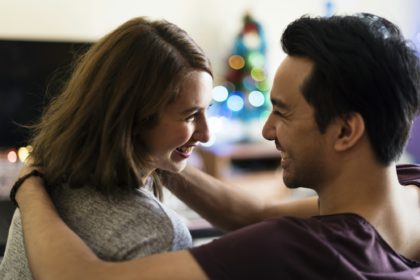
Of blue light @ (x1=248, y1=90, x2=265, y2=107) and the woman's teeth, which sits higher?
the woman's teeth

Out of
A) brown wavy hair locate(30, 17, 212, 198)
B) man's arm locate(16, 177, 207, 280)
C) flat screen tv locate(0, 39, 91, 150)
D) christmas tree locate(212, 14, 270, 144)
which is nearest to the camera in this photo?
man's arm locate(16, 177, 207, 280)

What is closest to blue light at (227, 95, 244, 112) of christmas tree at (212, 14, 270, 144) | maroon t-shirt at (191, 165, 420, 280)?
christmas tree at (212, 14, 270, 144)

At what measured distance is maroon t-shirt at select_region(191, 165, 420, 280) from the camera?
2.70ft

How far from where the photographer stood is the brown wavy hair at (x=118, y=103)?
0.95m

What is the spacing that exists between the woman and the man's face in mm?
163

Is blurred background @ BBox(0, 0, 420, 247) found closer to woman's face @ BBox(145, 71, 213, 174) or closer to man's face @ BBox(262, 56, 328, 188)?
woman's face @ BBox(145, 71, 213, 174)

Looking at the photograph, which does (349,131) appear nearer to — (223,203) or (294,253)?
(294,253)

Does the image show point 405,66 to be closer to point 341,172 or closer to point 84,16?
point 341,172

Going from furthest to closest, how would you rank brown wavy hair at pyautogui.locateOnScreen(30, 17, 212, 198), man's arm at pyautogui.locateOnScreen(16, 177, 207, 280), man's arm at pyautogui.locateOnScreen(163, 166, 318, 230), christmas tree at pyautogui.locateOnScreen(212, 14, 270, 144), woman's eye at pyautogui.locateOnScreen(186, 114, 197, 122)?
christmas tree at pyautogui.locateOnScreen(212, 14, 270, 144), man's arm at pyautogui.locateOnScreen(163, 166, 318, 230), woman's eye at pyautogui.locateOnScreen(186, 114, 197, 122), brown wavy hair at pyautogui.locateOnScreen(30, 17, 212, 198), man's arm at pyautogui.locateOnScreen(16, 177, 207, 280)

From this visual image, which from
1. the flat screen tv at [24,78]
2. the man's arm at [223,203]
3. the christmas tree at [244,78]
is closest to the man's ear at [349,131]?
the man's arm at [223,203]

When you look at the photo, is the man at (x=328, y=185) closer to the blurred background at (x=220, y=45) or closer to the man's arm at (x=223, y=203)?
the man's arm at (x=223, y=203)

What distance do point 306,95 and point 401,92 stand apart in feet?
0.60

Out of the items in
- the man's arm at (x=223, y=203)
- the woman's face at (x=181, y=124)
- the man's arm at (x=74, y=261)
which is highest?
the woman's face at (x=181, y=124)

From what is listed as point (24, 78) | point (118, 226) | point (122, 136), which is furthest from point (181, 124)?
point (24, 78)
